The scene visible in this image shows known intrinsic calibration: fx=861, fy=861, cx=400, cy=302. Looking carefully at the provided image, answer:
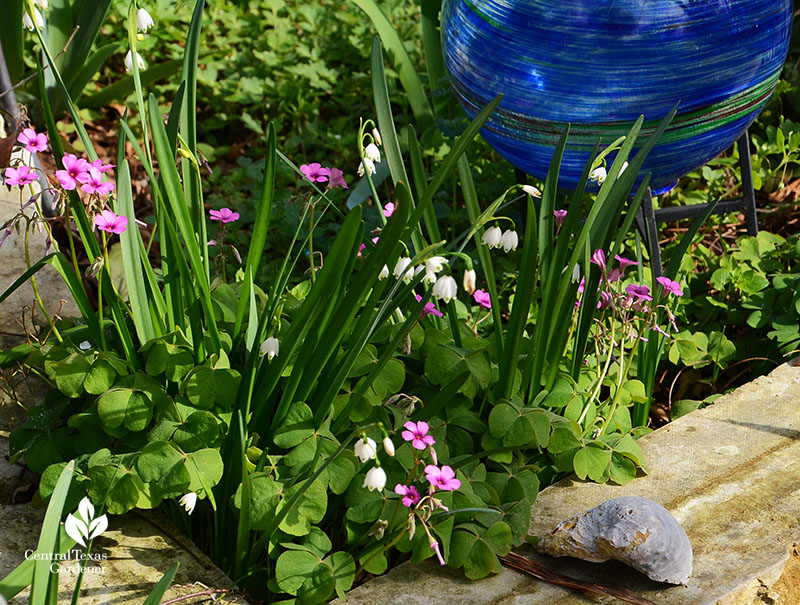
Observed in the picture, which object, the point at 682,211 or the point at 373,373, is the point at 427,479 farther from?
the point at 682,211

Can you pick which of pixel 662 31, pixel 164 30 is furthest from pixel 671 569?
pixel 164 30

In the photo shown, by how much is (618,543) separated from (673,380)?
0.91 m

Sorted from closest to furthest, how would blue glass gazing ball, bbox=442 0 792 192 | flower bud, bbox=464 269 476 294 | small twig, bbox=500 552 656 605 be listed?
flower bud, bbox=464 269 476 294
small twig, bbox=500 552 656 605
blue glass gazing ball, bbox=442 0 792 192

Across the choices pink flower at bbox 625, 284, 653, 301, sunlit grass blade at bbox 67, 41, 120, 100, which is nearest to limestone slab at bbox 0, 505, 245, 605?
pink flower at bbox 625, 284, 653, 301

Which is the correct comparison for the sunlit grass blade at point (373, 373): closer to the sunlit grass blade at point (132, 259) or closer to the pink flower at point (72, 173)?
the sunlit grass blade at point (132, 259)

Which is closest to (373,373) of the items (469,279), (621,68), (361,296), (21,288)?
(361,296)

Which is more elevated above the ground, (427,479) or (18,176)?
(18,176)

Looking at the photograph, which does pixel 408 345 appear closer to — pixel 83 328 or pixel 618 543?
pixel 618 543

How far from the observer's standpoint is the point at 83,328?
1.77 metres

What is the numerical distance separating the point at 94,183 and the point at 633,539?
1.09 m

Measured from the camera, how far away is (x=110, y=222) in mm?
1503

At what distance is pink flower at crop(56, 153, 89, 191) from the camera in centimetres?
144

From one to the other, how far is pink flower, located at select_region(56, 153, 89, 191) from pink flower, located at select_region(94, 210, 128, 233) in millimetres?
67

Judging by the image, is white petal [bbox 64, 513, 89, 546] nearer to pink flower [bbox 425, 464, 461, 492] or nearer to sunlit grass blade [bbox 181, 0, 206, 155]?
pink flower [bbox 425, 464, 461, 492]
